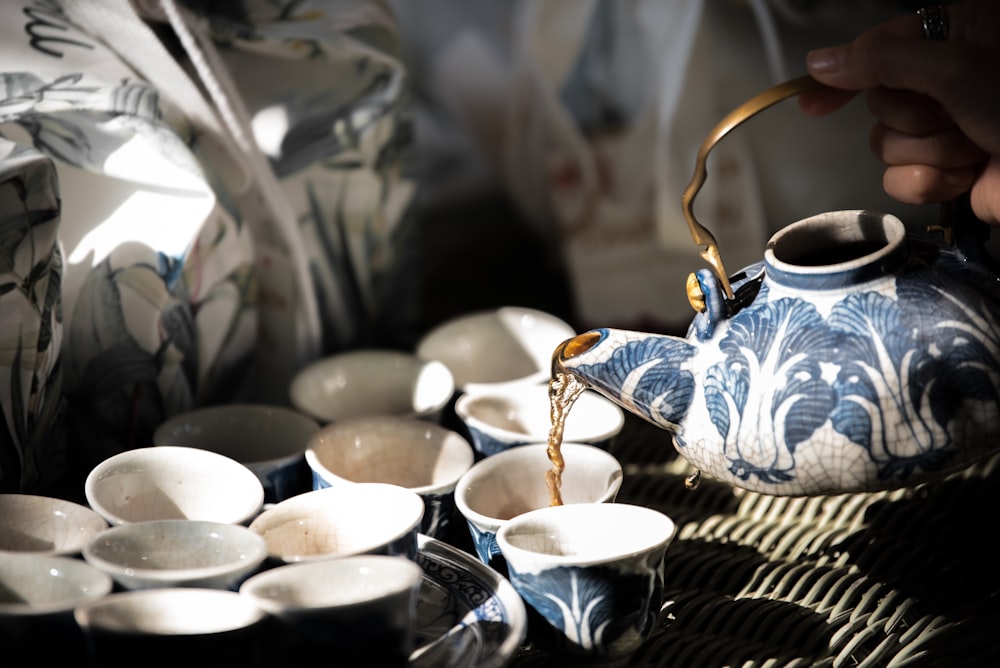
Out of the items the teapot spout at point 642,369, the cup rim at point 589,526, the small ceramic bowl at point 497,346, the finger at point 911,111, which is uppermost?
the finger at point 911,111

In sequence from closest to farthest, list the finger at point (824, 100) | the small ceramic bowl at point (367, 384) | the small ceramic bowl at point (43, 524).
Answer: the small ceramic bowl at point (43, 524) → the finger at point (824, 100) → the small ceramic bowl at point (367, 384)

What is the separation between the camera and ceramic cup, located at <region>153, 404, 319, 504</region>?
0.79 meters

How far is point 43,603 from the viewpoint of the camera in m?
0.56

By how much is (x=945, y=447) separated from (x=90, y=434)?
24.4 inches

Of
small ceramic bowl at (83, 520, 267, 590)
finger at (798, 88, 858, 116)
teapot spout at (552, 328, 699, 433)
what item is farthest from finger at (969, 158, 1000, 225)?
small ceramic bowl at (83, 520, 267, 590)

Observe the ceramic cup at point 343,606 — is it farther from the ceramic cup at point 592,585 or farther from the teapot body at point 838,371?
the teapot body at point 838,371

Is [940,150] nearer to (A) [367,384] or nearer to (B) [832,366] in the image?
(B) [832,366]

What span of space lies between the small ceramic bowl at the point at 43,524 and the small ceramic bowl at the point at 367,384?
295 millimetres

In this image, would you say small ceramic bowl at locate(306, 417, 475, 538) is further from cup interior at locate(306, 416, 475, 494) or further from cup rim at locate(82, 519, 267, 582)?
cup rim at locate(82, 519, 267, 582)

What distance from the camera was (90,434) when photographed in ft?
2.65

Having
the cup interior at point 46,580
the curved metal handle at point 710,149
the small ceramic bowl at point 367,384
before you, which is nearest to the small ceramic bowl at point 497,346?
the small ceramic bowl at point 367,384

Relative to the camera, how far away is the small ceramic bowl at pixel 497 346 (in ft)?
3.34

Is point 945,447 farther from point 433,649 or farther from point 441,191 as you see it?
point 441,191

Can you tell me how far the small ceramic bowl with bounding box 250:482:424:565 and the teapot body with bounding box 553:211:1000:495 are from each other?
6.7 inches
